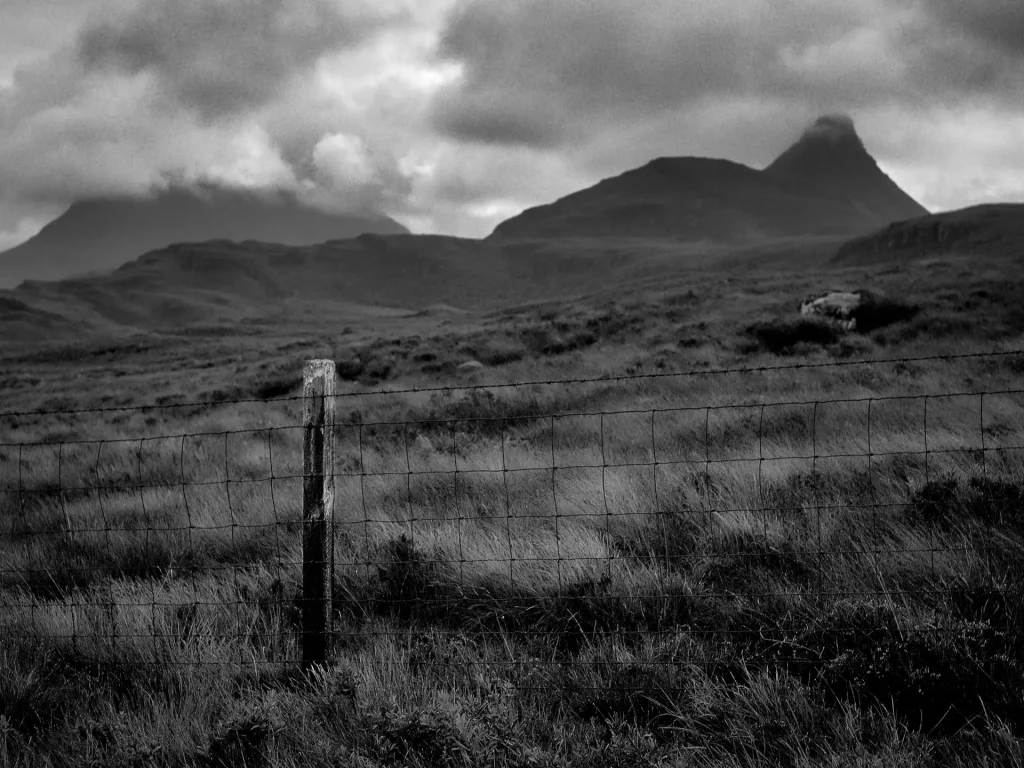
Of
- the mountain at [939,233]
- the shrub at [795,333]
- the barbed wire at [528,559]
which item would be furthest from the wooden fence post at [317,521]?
the mountain at [939,233]

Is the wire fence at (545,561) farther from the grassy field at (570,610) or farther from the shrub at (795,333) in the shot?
the shrub at (795,333)

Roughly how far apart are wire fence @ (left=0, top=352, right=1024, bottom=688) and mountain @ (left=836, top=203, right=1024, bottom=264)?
109113 mm

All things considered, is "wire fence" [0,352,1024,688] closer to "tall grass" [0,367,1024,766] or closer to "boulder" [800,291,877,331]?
"tall grass" [0,367,1024,766]

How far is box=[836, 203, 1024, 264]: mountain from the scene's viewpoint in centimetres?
10206

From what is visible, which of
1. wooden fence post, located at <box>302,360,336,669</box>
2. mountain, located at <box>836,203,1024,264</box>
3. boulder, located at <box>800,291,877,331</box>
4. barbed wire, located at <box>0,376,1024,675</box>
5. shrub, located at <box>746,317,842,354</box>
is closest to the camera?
wooden fence post, located at <box>302,360,336,669</box>

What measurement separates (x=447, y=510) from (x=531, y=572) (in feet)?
6.42

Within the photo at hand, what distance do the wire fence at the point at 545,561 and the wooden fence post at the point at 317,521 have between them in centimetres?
1

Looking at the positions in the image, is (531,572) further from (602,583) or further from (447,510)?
(447,510)

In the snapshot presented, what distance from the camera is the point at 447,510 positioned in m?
6.30

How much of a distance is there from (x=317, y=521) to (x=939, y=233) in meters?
140

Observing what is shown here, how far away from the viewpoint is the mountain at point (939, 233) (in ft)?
335

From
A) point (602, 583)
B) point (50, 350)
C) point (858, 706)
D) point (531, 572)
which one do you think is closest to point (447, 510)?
point (531, 572)

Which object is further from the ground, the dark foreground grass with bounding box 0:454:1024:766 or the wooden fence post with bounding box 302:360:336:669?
the wooden fence post with bounding box 302:360:336:669

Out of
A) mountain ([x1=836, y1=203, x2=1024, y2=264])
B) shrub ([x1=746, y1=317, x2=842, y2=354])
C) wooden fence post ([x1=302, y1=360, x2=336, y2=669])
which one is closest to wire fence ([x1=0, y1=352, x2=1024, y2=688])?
wooden fence post ([x1=302, y1=360, x2=336, y2=669])
